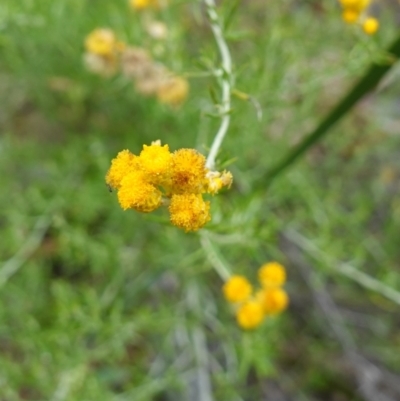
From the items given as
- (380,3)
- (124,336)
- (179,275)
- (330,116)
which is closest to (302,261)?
(179,275)

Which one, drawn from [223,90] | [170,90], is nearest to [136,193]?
[223,90]

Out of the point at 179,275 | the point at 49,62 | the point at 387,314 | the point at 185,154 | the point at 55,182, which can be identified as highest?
the point at 185,154

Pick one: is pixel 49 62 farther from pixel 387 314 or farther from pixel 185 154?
pixel 387 314

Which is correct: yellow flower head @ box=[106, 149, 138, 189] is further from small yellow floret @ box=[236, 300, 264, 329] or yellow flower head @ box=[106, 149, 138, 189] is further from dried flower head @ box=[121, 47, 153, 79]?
dried flower head @ box=[121, 47, 153, 79]

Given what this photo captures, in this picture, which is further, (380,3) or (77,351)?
(380,3)

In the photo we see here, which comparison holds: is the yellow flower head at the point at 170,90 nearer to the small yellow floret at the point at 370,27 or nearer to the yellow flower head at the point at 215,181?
the small yellow floret at the point at 370,27

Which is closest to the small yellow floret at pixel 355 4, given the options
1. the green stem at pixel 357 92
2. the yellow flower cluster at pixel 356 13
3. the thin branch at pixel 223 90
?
the yellow flower cluster at pixel 356 13

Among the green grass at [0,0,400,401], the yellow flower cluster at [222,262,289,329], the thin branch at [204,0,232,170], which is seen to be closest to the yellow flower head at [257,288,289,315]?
the yellow flower cluster at [222,262,289,329]
